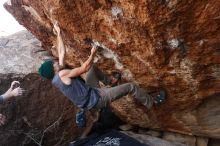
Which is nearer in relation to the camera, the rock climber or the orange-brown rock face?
the orange-brown rock face

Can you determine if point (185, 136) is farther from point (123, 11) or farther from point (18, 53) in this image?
point (18, 53)

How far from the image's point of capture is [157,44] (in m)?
4.37

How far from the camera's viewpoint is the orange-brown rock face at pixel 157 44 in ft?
12.8

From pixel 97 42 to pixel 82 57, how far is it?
0.79m

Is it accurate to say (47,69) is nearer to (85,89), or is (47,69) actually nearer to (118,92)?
(85,89)

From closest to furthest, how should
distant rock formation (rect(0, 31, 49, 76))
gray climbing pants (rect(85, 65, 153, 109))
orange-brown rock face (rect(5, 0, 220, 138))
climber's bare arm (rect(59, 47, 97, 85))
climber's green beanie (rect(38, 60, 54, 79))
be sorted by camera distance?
orange-brown rock face (rect(5, 0, 220, 138)), climber's bare arm (rect(59, 47, 97, 85)), climber's green beanie (rect(38, 60, 54, 79)), gray climbing pants (rect(85, 65, 153, 109)), distant rock formation (rect(0, 31, 49, 76))

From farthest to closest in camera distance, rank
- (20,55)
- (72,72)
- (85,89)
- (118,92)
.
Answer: (20,55)
(118,92)
(85,89)
(72,72)

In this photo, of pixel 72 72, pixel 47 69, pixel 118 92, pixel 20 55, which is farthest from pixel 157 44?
pixel 20 55

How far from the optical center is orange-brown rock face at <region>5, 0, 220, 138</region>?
3914mm

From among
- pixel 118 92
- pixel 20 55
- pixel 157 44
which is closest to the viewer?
pixel 157 44

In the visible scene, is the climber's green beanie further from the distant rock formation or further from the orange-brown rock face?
the distant rock formation

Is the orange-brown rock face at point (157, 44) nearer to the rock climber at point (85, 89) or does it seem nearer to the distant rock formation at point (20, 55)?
the rock climber at point (85, 89)

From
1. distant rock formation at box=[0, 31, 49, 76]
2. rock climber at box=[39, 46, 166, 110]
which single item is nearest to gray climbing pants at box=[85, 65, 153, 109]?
rock climber at box=[39, 46, 166, 110]

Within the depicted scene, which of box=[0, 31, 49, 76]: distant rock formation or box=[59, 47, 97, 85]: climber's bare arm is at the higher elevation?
box=[0, 31, 49, 76]: distant rock formation
